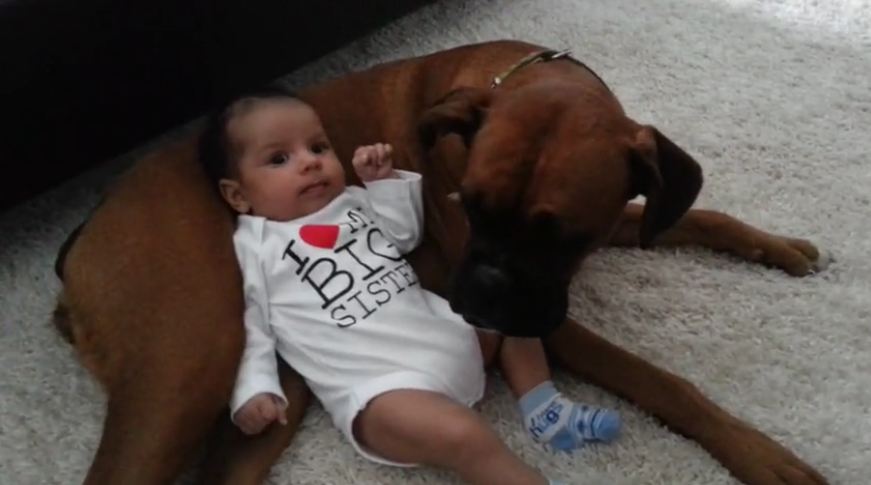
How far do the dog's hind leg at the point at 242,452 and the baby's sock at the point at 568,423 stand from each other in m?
0.40

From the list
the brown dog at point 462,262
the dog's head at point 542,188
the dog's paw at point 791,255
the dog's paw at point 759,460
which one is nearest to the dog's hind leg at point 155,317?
the brown dog at point 462,262

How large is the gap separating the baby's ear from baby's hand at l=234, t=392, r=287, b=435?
0.35 meters

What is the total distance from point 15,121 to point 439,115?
2.73 ft

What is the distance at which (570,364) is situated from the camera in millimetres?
1834

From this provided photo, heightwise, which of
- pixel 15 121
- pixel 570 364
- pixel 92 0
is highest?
pixel 92 0

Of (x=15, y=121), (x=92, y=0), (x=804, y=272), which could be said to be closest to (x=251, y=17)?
(x=92, y=0)

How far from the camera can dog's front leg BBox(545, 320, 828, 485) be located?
1.66m

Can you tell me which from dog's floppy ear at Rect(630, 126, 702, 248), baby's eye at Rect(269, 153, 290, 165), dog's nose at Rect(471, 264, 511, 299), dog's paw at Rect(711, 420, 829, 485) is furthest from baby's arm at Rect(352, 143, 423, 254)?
dog's paw at Rect(711, 420, 829, 485)

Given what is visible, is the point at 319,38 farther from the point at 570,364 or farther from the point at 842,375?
the point at 842,375

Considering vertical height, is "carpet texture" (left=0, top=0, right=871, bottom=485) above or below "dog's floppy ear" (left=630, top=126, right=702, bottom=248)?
below

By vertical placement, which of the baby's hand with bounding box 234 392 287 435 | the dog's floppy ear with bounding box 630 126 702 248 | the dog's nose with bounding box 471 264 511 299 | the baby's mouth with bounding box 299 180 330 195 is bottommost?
the baby's hand with bounding box 234 392 287 435

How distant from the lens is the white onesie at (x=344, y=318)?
170 cm

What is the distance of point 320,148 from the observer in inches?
74.3

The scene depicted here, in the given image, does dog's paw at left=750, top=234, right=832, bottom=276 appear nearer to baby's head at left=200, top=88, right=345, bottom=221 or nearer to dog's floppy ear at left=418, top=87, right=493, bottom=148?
dog's floppy ear at left=418, top=87, right=493, bottom=148
